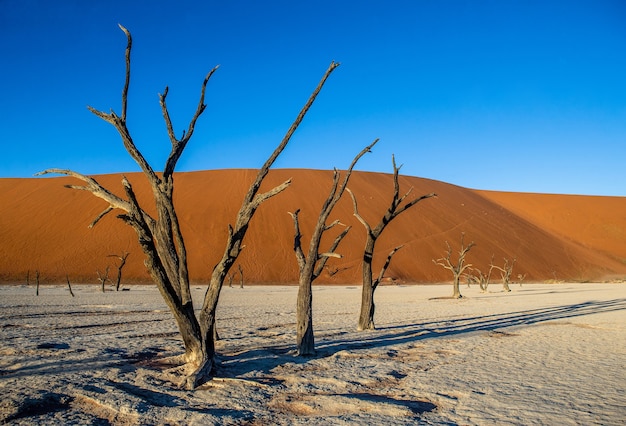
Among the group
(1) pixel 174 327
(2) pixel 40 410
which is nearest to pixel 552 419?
(2) pixel 40 410

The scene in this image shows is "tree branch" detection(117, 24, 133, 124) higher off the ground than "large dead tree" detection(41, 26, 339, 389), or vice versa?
"tree branch" detection(117, 24, 133, 124)

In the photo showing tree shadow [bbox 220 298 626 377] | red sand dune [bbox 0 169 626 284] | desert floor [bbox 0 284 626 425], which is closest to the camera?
desert floor [bbox 0 284 626 425]

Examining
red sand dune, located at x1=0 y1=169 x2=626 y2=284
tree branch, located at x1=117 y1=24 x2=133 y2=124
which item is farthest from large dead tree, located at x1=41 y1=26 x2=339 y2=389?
red sand dune, located at x1=0 y1=169 x2=626 y2=284

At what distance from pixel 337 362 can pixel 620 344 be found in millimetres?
6052

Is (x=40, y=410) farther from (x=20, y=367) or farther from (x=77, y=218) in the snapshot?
(x=77, y=218)

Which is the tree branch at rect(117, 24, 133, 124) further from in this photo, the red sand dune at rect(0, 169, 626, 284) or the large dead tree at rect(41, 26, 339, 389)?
the red sand dune at rect(0, 169, 626, 284)

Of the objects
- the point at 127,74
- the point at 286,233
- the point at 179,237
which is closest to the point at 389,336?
the point at 179,237

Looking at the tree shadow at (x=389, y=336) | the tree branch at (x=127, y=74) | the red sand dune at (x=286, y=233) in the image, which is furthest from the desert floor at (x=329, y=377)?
the red sand dune at (x=286, y=233)

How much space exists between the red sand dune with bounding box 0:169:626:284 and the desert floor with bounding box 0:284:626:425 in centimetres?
2909

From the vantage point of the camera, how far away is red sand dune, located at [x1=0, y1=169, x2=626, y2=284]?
47469 mm

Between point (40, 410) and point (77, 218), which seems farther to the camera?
point (77, 218)

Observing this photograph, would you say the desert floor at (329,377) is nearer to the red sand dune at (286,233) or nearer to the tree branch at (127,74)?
the tree branch at (127,74)

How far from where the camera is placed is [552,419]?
4852mm

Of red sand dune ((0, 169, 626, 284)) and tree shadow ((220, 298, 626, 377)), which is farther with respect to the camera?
red sand dune ((0, 169, 626, 284))
